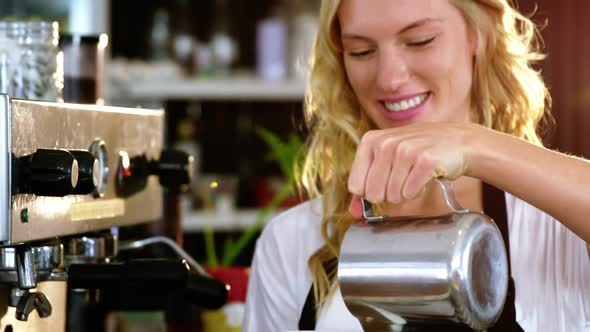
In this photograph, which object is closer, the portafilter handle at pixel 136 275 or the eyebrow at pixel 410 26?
the portafilter handle at pixel 136 275

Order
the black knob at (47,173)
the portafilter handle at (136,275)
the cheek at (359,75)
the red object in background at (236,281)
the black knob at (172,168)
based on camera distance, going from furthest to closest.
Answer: the red object in background at (236,281), the cheek at (359,75), the black knob at (172,168), the portafilter handle at (136,275), the black knob at (47,173)

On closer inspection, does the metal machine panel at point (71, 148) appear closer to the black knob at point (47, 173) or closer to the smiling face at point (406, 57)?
the black knob at point (47, 173)

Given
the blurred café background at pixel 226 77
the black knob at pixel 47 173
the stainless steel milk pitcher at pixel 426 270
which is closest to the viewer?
the stainless steel milk pitcher at pixel 426 270

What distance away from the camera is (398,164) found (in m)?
0.97

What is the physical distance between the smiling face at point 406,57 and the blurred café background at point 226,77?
59.6 inches

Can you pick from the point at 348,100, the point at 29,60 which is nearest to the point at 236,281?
the point at 348,100

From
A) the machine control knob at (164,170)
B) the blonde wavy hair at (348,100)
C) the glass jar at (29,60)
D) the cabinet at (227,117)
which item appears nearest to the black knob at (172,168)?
the machine control knob at (164,170)

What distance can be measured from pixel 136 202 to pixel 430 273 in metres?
0.55

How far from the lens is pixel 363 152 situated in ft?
3.24

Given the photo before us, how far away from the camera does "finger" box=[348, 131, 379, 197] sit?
973 mm

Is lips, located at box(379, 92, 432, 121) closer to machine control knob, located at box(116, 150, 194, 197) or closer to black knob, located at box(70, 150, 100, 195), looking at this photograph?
machine control knob, located at box(116, 150, 194, 197)

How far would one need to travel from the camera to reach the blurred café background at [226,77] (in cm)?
315

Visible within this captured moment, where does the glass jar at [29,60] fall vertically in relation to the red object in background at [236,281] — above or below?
above

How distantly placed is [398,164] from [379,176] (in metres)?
0.02
